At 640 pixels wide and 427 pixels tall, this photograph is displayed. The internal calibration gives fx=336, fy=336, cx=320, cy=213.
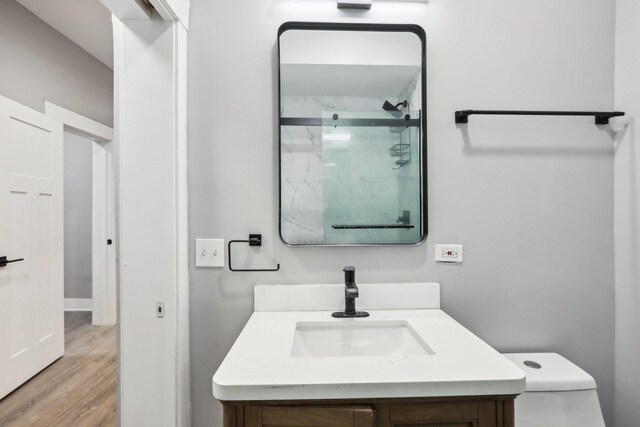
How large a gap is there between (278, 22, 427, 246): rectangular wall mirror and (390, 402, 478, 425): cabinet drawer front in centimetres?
66

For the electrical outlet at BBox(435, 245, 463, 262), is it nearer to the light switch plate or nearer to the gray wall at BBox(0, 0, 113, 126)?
the light switch plate

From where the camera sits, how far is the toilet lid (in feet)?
3.80

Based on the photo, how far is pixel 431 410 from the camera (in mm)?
799

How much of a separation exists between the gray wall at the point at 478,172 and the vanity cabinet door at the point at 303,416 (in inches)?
23.0

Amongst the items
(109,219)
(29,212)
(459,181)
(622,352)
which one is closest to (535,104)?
(459,181)

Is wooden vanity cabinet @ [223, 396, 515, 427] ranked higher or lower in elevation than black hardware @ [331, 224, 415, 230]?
lower

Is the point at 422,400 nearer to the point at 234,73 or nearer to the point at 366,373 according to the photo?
the point at 366,373

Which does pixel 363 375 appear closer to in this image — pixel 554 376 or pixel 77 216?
pixel 554 376

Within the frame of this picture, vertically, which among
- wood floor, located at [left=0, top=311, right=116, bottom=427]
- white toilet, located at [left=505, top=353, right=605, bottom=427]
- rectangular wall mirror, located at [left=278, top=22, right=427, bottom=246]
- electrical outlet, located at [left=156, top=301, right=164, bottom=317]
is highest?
rectangular wall mirror, located at [left=278, top=22, right=427, bottom=246]

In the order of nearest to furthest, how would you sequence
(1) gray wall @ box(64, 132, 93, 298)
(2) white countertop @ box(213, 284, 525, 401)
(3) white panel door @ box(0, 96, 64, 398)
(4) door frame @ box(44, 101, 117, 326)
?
(2) white countertop @ box(213, 284, 525, 401), (3) white panel door @ box(0, 96, 64, 398), (4) door frame @ box(44, 101, 117, 326), (1) gray wall @ box(64, 132, 93, 298)

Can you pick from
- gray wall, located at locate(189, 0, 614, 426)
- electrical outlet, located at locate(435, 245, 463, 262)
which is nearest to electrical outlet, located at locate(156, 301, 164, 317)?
gray wall, located at locate(189, 0, 614, 426)

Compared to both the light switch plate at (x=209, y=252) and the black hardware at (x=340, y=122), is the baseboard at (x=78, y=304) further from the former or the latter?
the black hardware at (x=340, y=122)

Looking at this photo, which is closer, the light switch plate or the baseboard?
the light switch plate

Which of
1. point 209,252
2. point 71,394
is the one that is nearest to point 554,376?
point 209,252
